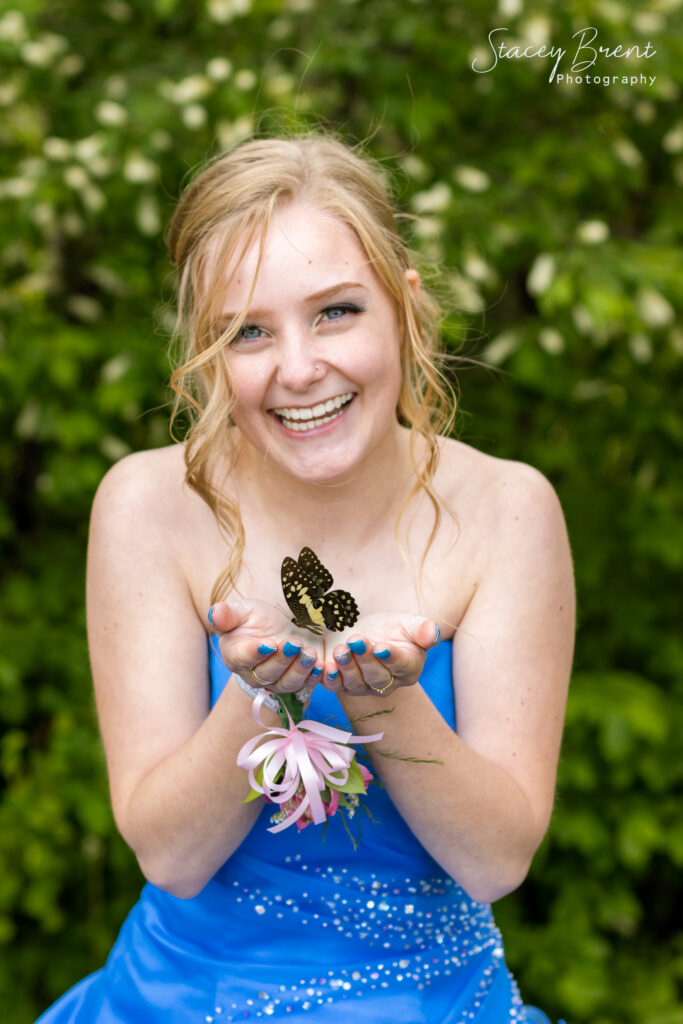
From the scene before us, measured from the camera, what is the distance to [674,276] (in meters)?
2.70

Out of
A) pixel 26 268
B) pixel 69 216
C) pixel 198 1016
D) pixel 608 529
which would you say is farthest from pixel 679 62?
pixel 198 1016

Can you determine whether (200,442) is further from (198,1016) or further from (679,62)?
(679,62)

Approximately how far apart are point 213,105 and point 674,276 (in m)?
1.28

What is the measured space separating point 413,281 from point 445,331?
37.8 inches

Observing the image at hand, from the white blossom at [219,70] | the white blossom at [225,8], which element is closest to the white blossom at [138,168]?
the white blossom at [219,70]

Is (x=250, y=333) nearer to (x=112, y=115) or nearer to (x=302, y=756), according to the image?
(x=302, y=756)

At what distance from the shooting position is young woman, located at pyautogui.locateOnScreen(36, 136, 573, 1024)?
1.58m

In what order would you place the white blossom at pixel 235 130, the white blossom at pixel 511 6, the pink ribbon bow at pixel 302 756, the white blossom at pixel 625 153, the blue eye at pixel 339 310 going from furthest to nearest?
the white blossom at pixel 625 153 → the white blossom at pixel 511 6 → the white blossom at pixel 235 130 → the blue eye at pixel 339 310 → the pink ribbon bow at pixel 302 756

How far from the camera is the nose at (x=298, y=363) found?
1581 millimetres

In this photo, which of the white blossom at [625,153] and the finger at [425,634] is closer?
the finger at [425,634]

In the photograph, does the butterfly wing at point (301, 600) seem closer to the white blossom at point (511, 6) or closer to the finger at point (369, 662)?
the finger at point (369, 662)

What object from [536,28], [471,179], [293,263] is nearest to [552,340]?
[471,179]

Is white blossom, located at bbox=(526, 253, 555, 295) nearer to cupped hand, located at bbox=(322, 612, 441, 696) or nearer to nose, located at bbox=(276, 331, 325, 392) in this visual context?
nose, located at bbox=(276, 331, 325, 392)

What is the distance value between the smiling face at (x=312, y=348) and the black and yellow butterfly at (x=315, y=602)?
36 centimetres
